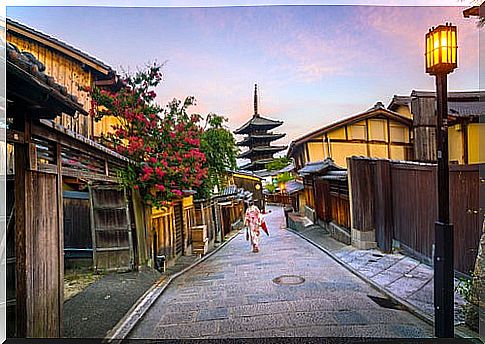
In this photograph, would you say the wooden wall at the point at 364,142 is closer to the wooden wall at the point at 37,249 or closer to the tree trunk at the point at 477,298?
the tree trunk at the point at 477,298

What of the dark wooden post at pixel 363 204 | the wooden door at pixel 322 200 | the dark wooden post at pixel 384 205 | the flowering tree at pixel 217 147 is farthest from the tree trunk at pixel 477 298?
the wooden door at pixel 322 200

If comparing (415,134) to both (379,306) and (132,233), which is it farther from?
(132,233)

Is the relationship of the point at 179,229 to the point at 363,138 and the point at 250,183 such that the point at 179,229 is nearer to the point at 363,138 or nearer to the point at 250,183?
the point at 250,183

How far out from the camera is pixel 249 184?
22.2 feet

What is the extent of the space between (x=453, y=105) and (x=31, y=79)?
4.78 metres

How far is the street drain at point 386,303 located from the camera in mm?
3279

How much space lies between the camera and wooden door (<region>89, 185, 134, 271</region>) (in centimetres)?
458

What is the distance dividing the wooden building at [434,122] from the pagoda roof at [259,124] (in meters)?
1.49

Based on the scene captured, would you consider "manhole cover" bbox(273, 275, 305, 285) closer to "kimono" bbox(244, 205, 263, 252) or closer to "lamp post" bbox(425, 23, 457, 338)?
"lamp post" bbox(425, 23, 457, 338)

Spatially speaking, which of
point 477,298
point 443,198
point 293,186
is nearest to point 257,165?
point 293,186

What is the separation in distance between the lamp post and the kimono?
3586 mm

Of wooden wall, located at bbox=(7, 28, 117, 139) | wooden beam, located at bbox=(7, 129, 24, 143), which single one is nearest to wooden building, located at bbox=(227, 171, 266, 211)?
wooden wall, located at bbox=(7, 28, 117, 139)

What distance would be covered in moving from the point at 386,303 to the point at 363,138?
10.9 ft

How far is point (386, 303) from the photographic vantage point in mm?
3395
